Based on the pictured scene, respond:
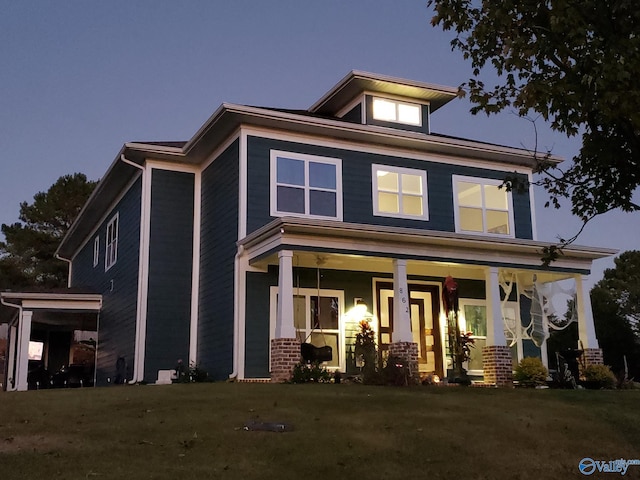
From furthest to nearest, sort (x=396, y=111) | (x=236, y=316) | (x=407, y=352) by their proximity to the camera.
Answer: (x=396, y=111), (x=236, y=316), (x=407, y=352)

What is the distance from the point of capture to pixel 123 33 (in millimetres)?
35531

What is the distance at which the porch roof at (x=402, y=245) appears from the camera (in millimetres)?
14562

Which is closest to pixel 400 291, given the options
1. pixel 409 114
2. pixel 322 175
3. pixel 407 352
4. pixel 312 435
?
pixel 407 352

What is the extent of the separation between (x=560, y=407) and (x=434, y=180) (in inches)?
346

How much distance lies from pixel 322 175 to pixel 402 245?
2827mm

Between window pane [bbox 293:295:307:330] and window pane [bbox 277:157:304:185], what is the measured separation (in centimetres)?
268

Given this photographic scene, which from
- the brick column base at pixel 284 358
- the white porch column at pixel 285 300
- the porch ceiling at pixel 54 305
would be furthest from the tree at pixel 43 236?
the brick column base at pixel 284 358

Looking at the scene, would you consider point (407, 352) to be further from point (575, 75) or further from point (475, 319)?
point (575, 75)

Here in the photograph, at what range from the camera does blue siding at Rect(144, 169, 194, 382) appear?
683 inches

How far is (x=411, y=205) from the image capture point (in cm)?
1817

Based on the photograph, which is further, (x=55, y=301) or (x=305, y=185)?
(x=55, y=301)

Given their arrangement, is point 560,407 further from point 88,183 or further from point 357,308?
point 88,183

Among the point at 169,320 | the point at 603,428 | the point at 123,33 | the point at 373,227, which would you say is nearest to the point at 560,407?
the point at 603,428

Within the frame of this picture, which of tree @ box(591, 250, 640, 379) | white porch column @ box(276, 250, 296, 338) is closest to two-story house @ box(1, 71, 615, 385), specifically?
white porch column @ box(276, 250, 296, 338)
